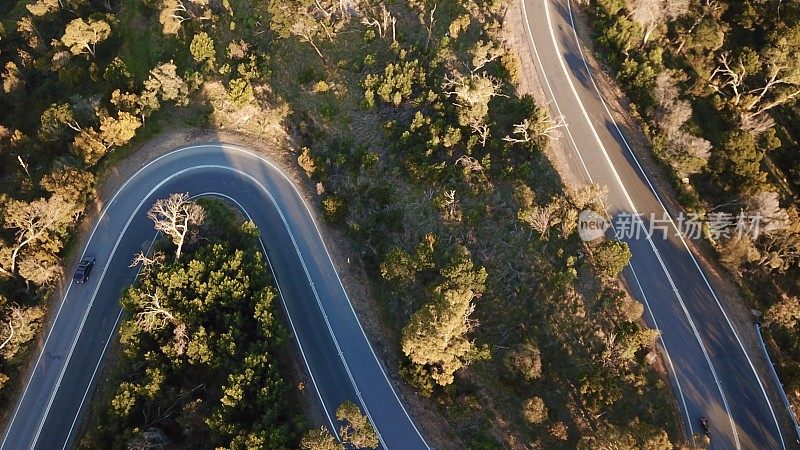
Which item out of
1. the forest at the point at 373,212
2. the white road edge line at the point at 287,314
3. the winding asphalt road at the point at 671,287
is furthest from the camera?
the white road edge line at the point at 287,314

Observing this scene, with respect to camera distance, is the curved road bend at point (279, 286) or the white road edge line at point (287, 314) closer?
the white road edge line at point (287, 314)

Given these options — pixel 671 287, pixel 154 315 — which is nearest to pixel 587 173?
pixel 671 287

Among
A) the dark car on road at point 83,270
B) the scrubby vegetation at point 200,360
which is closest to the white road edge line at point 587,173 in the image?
the scrubby vegetation at point 200,360

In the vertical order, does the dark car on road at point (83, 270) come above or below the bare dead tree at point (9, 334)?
above

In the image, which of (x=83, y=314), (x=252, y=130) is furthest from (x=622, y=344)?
(x=83, y=314)

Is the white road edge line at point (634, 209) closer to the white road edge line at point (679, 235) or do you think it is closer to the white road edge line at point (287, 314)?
the white road edge line at point (679, 235)

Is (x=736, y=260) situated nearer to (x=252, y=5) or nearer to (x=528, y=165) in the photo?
(x=528, y=165)

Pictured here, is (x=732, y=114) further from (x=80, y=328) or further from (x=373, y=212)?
(x=80, y=328)
